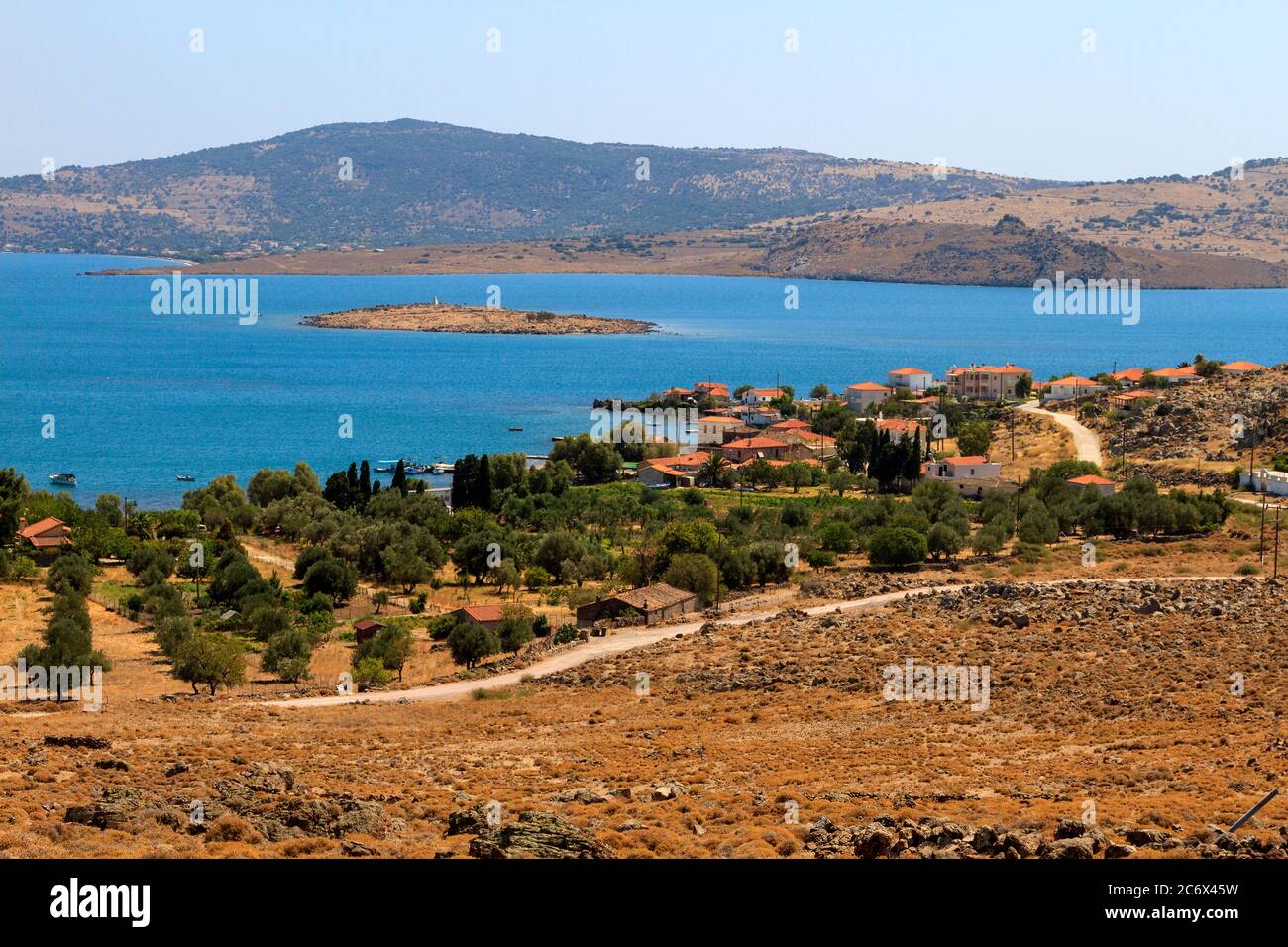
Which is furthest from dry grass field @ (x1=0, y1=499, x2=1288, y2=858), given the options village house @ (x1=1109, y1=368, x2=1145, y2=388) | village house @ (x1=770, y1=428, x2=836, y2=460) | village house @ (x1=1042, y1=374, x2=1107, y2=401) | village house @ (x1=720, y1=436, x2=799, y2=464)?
village house @ (x1=1109, y1=368, x2=1145, y2=388)

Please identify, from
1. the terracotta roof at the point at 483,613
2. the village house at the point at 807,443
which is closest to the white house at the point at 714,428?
the village house at the point at 807,443

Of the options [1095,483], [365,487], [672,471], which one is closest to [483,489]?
[365,487]

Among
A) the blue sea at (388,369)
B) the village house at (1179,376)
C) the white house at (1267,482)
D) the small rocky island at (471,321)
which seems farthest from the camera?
the small rocky island at (471,321)

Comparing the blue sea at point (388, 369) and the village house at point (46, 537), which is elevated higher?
the blue sea at point (388, 369)

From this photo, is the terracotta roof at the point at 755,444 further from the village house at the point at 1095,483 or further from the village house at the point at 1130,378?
the village house at the point at 1130,378

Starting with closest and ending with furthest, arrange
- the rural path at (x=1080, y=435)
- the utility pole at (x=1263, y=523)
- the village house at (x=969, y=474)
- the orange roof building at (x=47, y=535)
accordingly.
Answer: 1. the utility pole at (x=1263, y=523)
2. the orange roof building at (x=47, y=535)
3. the village house at (x=969, y=474)
4. the rural path at (x=1080, y=435)
